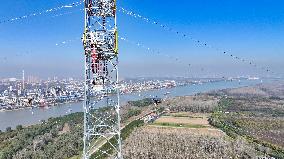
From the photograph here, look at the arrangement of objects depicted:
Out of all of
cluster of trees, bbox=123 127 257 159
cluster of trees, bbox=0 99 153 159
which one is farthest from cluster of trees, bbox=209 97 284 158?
cluster of trees, bbox=0 99 153 159

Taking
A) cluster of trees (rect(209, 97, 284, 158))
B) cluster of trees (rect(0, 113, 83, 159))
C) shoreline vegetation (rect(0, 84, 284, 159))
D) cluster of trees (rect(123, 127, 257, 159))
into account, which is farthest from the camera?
cluster of trees (rect(209, 97, 284, 158))

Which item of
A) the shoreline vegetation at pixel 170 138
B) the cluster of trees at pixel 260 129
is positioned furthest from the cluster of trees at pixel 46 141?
the cluster of trees at pixel 260 129

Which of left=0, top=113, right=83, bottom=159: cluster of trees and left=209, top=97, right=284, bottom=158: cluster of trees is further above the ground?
left=0, top=113, right=83, bottom=159: cluster of trees

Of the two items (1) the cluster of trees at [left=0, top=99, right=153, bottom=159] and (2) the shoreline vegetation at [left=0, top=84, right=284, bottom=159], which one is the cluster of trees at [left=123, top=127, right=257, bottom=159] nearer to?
(2) the shoreline vegetation at [left=0, top=84, right=284, bottom=159]

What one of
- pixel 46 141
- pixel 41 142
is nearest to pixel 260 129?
pixel 46 141

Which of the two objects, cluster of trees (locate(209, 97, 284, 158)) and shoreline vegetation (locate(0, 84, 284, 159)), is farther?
cluster of trees (locate(209, 97, 284, 158))

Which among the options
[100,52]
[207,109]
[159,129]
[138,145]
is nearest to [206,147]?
[138,145]

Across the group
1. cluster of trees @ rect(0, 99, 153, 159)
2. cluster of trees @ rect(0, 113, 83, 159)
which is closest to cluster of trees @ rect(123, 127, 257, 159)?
cluster of trees @ rect(0, 99, 153, 159)

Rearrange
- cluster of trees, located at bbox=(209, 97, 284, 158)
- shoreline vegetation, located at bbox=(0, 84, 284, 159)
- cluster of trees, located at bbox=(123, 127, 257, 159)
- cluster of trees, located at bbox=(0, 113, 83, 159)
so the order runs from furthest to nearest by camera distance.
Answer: cluster of trees, located at bbox=(209, 97, 284, 158), cluster of trees, located at bbox=(0, 113, 83, 159), shoreline vegetation, located at bbox=(0, 84, 284, 159), cluster of trees, located at bbox=(123, 127, 257, 159)

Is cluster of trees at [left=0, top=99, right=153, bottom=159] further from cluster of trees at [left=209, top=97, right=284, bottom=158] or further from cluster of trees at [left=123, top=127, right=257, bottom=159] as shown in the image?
cluster of trees at [left=209, top=97, right=284, bottom=158]

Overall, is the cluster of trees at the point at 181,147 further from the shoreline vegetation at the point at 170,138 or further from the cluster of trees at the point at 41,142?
the cluster of trees at the point at 41,142

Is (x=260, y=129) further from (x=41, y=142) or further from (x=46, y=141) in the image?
(x=41, y=142)
